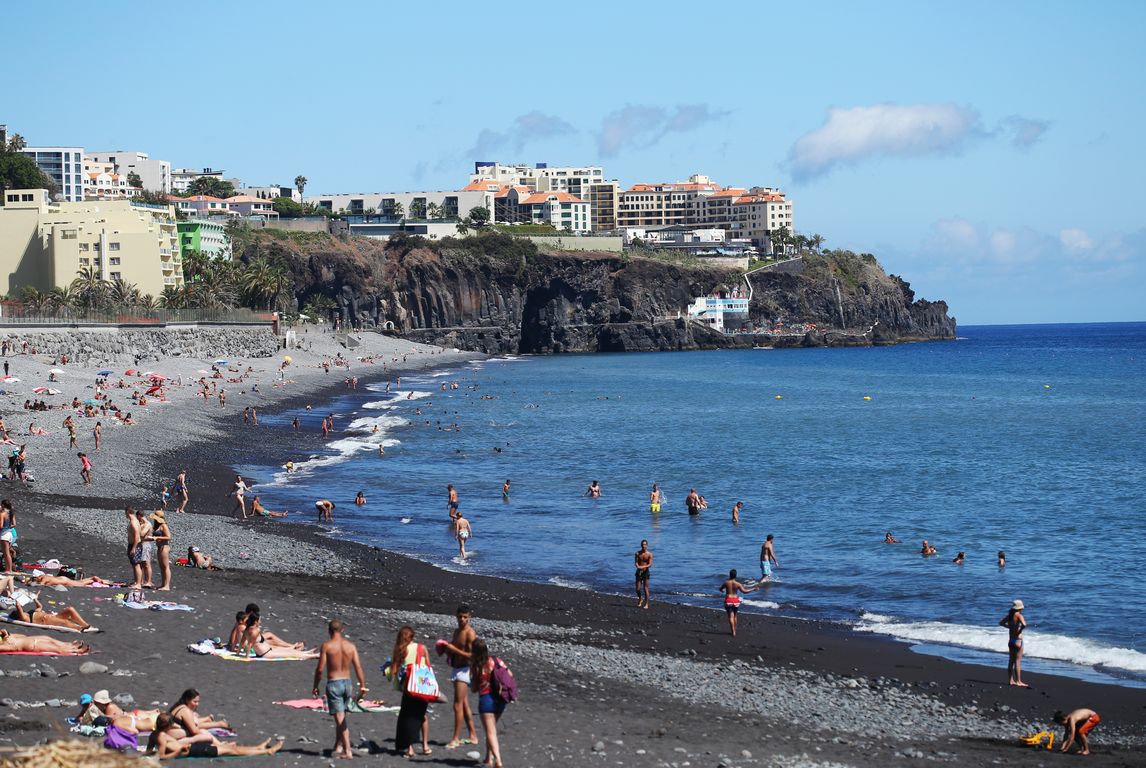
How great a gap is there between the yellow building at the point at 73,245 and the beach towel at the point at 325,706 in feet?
306

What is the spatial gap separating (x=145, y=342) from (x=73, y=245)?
764 inches

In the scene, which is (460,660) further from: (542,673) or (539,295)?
(539,295)

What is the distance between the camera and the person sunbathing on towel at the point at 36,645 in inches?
590

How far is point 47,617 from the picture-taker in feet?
54.0

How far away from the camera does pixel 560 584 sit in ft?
89.0

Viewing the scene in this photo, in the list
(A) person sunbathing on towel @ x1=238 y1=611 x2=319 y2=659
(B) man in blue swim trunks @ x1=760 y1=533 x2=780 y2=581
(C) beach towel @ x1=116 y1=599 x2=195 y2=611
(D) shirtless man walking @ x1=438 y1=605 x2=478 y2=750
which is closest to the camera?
(D) shirtless man walking @ x1=438 y1=605 x2=478 y2=750

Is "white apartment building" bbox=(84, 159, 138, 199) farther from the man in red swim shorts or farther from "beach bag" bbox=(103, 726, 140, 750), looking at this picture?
the man in red swim shorts

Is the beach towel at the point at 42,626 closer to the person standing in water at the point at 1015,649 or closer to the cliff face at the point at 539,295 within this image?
the person standing in water at the point at 1015,649

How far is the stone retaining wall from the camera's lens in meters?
74.8

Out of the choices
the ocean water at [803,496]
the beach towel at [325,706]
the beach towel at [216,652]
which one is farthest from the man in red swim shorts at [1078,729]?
the beach towel at [216,652]

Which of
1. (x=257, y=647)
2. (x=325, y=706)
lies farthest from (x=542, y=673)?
(x=325, y=706)

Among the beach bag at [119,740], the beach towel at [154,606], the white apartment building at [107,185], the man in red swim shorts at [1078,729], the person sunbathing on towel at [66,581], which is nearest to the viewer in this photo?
the beach bag at [119,740]

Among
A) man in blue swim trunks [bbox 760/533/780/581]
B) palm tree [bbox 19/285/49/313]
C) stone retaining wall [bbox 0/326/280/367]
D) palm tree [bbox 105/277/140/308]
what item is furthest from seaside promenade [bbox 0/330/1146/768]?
palm tree [bbox 105/277/140/308]

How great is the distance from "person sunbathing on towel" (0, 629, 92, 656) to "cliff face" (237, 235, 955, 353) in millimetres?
136028
